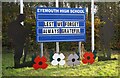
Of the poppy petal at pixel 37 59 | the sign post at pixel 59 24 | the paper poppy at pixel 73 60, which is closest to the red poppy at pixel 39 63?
the poppy petal at pixel 37 59

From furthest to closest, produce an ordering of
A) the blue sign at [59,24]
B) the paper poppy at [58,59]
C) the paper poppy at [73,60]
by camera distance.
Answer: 1. the paper poppy at [73,60]
2. the paper poppy at [58,59]
3. the blue sign at [59,24]

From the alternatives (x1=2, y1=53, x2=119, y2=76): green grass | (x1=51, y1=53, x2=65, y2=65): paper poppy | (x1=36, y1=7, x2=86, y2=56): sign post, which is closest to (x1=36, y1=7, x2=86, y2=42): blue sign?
(x1=36, y1=7, x2=86, y2=56): sign post

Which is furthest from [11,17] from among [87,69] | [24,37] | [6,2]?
[87,69]

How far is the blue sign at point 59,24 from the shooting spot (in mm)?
5898

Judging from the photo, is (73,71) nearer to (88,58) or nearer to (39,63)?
(88,58)

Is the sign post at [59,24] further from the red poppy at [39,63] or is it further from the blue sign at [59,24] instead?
the red poppy at [39,63]

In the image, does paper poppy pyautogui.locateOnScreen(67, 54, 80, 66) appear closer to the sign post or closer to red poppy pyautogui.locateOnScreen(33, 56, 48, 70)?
the sign post

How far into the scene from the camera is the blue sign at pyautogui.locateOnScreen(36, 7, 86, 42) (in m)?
5.90

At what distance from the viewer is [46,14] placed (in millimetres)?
5918

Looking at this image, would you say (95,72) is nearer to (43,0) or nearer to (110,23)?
(110,23)

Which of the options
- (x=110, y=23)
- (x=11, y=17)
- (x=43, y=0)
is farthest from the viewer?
(x=43, y=0)

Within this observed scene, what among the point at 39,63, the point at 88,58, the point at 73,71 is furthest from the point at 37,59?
the point at 88,58

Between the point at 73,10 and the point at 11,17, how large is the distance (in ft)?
6.90

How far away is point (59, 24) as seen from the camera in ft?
19.7
